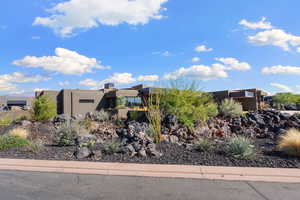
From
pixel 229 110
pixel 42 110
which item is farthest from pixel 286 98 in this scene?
pixel 42 110

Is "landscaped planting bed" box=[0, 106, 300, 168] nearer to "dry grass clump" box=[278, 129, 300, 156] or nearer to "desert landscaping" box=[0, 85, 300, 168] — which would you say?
"desert landscaping" box=[0, 85, 300, 168]

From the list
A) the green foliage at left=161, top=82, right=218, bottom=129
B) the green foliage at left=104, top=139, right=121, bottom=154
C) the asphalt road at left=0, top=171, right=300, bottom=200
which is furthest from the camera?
the green foliage at left=161, top=82, right=218, bottom=129

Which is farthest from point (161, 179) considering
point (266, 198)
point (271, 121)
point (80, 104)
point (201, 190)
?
point (80, 104)

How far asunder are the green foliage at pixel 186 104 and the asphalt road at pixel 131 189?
22.6 feet

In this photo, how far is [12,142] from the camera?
9.30m

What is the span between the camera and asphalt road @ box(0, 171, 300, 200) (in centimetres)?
434

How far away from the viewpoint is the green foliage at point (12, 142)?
29.9ft

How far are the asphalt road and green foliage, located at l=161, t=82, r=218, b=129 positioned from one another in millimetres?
6889

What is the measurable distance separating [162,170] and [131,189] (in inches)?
57.1

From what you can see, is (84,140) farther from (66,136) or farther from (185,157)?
(185,157)

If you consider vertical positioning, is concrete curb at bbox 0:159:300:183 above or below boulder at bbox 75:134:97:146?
below

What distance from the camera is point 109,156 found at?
7488 mm

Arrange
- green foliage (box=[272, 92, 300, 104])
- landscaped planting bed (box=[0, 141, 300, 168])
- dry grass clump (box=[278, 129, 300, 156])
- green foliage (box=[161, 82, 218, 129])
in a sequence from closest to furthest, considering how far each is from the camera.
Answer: landscaped planting bed (box=[0, 141, 300, 168]), dry grass clump (box=[278, 129, 300, 156]), green foliage (box=[161, 82, 218, 129]), green foliage (box=[272, 92, 300, 104])

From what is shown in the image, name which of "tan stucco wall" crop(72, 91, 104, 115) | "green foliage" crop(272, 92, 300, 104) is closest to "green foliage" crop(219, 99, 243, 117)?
"tan stucco wall" crop(72, 91, 104, 115)
